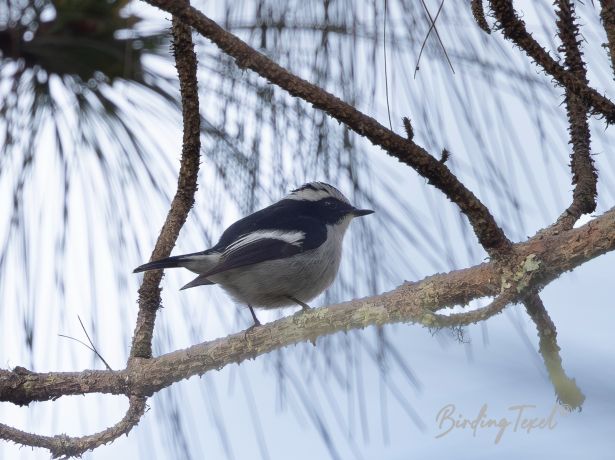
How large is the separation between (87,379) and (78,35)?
2.89ft

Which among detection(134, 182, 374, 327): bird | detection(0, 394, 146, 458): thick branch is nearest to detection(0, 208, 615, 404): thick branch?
detection(0, 394, 146, 458): thick branch

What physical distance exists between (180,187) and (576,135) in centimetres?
83

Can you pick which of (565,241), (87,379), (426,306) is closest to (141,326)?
(87,379)

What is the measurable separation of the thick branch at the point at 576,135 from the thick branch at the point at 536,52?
0.76 ft

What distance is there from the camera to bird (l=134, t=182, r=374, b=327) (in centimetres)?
257

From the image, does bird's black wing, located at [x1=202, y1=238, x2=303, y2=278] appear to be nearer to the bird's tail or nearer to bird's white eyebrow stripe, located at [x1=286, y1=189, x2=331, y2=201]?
the bird's tail

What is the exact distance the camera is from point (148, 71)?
2242 millimetres

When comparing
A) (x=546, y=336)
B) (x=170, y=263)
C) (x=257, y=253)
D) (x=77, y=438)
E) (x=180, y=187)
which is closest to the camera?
(x=546, y=336)

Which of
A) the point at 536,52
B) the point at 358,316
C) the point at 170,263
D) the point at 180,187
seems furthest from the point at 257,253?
the point at 536,52

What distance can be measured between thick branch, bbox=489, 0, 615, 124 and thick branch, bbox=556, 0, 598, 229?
231 millimetres

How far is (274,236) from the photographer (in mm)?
2760

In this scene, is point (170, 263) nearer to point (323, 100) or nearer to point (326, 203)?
point (323, 100)

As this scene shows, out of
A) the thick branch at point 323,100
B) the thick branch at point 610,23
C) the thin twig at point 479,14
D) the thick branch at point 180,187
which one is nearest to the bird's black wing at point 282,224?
the thick branch at point 180,187

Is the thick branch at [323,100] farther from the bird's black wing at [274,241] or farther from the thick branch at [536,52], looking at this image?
the bird's black wing at [274,241]
